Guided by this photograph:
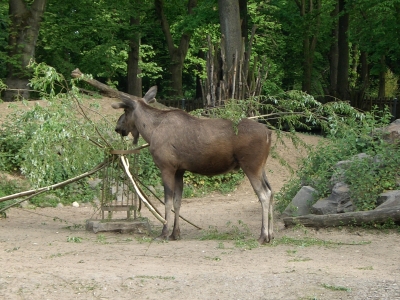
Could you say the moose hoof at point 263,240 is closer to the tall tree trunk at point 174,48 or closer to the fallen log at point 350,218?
the fallen log at point 350,218

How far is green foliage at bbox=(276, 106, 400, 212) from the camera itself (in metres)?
11.5

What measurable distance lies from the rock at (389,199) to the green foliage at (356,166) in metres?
0.11

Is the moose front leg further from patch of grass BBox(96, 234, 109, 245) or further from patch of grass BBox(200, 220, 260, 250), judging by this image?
patch of grass BBox(96, 234, 109, 245)

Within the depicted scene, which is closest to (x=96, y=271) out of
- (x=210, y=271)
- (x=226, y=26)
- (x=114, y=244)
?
(x=210, y=271)

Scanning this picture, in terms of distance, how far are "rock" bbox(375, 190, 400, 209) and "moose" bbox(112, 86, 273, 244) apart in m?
1.85

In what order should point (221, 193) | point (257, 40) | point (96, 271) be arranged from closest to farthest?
1. point (96, 271)
2. point (221, 193)
3. point (257, 40)

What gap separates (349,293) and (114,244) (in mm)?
3888

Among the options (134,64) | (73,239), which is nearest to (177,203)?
(73,239)

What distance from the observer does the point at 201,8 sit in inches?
1085

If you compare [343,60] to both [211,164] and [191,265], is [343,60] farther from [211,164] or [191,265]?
[191,265]

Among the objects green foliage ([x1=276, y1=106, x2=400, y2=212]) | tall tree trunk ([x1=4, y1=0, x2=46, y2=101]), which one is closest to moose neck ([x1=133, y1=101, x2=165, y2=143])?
green foliage ([x1=276, y1=106, x2=400, y2=212])

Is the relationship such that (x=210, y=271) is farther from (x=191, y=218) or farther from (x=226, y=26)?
(x=226, y=26)

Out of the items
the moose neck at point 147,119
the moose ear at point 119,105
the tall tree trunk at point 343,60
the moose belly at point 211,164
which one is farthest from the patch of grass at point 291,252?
the tall tree trunk at point 343,60

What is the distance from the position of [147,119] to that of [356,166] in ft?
11.6
